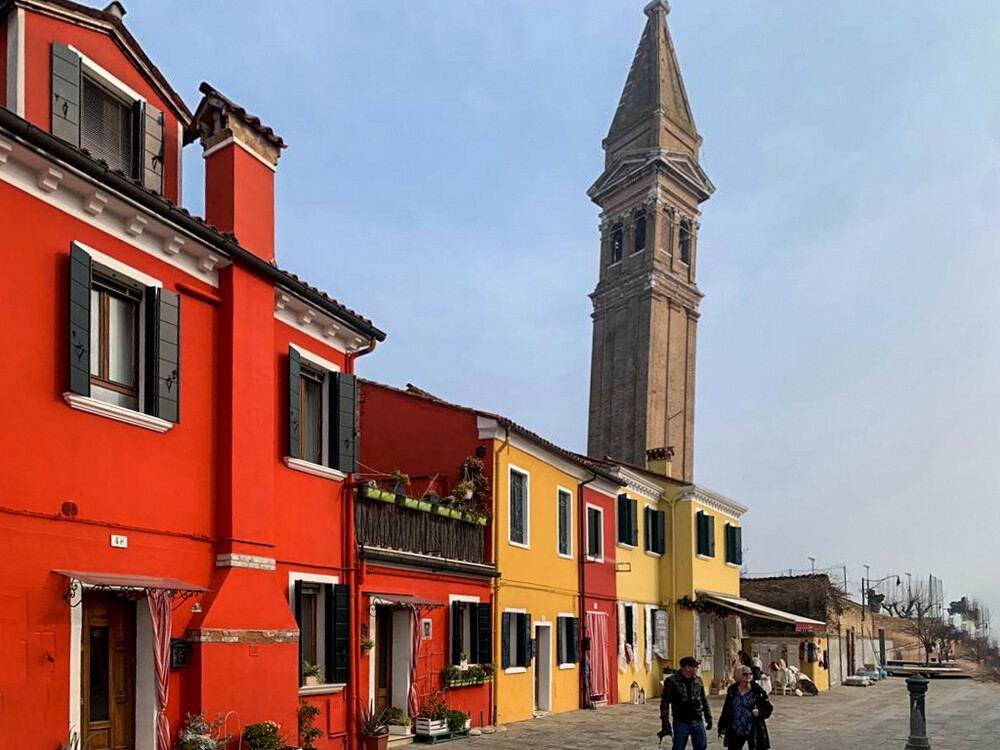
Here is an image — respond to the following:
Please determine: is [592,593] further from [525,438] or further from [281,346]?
[281,346]

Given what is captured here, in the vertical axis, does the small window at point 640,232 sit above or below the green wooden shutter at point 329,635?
above

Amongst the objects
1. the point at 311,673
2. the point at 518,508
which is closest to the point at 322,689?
the point at 311,673

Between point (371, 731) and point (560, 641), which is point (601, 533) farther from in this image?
point (371, 731)

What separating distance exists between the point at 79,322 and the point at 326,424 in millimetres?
4857

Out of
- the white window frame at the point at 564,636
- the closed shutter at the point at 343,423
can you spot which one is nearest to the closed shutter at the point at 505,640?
the white window frame at the point at 564,636

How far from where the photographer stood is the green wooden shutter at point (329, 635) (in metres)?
13.4

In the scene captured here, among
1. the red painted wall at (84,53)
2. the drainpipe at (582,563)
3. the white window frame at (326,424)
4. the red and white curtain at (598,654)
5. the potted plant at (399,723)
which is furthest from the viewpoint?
the red and white curtain at (598,654)

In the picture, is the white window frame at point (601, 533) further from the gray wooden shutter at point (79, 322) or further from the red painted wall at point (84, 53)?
the gray wooden shutter at point (79, 322)

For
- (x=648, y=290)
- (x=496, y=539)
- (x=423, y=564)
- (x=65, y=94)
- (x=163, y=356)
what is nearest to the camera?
(x=65, y=94)

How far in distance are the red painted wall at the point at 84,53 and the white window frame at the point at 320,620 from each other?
4.81m

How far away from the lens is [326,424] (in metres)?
13.7

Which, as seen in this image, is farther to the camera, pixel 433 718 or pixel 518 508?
pixel 518 508

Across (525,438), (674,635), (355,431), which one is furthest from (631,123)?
(355,431)

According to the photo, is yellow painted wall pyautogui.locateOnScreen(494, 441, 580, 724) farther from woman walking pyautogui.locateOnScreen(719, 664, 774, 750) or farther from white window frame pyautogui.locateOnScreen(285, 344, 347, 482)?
woman walking pyautogui.locateOnScreen(719, 664, 774, 750)
